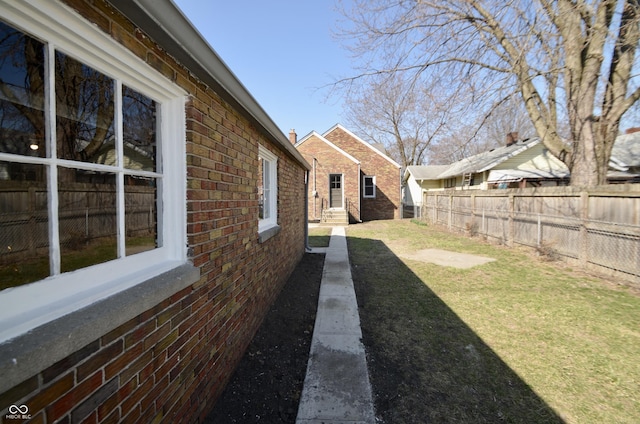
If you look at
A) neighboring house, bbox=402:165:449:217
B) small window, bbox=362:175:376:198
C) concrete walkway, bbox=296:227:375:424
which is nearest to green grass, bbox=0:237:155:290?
concrete walkway, bbox=296:227:375:424

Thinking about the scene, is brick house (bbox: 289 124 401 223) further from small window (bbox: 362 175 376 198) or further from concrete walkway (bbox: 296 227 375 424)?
concrete walkway (bbox: 296 227 375 424)

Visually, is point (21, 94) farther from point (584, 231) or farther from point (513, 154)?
point (513, 154)

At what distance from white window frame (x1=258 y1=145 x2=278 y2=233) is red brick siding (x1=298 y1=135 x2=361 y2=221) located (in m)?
12.0

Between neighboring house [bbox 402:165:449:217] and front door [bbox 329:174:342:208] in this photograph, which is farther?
neighboring house [bbox 402:165:449:217]

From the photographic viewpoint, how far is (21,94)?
3.68 ft

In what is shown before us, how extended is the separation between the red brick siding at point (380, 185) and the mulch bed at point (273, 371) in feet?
50.6

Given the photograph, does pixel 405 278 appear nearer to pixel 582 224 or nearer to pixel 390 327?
pixel 390 327

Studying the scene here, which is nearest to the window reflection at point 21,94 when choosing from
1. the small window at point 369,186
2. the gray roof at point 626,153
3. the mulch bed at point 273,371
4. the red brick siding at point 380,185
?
the mulch bed at point 273,371

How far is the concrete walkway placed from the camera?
2.15m

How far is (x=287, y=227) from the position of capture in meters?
5.75

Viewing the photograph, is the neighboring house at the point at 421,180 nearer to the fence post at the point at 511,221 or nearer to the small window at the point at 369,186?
the small window at the point at 369,186

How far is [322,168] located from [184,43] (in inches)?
616

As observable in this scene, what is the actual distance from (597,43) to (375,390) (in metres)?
9.85

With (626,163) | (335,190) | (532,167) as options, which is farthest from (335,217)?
(626,163)
